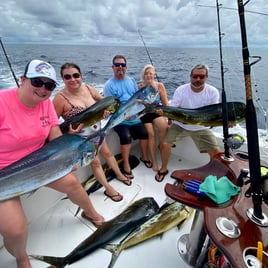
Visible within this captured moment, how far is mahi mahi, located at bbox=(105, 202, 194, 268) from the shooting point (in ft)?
5.06

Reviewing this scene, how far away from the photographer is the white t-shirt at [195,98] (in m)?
2.42

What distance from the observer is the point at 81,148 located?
1460 millimetres

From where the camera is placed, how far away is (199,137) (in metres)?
2.42

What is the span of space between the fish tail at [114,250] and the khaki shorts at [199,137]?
1.29m

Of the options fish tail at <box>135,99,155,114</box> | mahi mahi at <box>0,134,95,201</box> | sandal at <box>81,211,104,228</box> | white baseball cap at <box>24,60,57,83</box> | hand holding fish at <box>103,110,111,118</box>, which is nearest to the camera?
mahi mahi at <box>0,134,95,201</box>

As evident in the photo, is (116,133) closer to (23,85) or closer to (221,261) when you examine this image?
(23,85)

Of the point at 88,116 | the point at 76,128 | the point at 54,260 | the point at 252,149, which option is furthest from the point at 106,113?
the point at 252,149

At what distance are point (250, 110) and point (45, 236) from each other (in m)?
1.69

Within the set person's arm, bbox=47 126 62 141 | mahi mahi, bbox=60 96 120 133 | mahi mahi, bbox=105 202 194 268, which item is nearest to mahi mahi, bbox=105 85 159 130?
mahi mahi, bbox=60 96 120 133

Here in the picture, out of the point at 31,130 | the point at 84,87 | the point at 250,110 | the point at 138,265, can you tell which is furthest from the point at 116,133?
the point at 250,110

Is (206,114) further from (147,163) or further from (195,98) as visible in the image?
(147,163)

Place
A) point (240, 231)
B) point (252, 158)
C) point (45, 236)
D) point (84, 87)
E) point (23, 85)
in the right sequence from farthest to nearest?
point (84, 87)
point (45, 236)
point (23, 85)
point (252, 158)
point (240, 231)

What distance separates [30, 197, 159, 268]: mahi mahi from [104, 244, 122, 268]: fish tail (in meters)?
0.04

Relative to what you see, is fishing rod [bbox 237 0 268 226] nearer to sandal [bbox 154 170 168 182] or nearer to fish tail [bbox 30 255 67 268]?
fish tail [bbox 30 255 67 268]
